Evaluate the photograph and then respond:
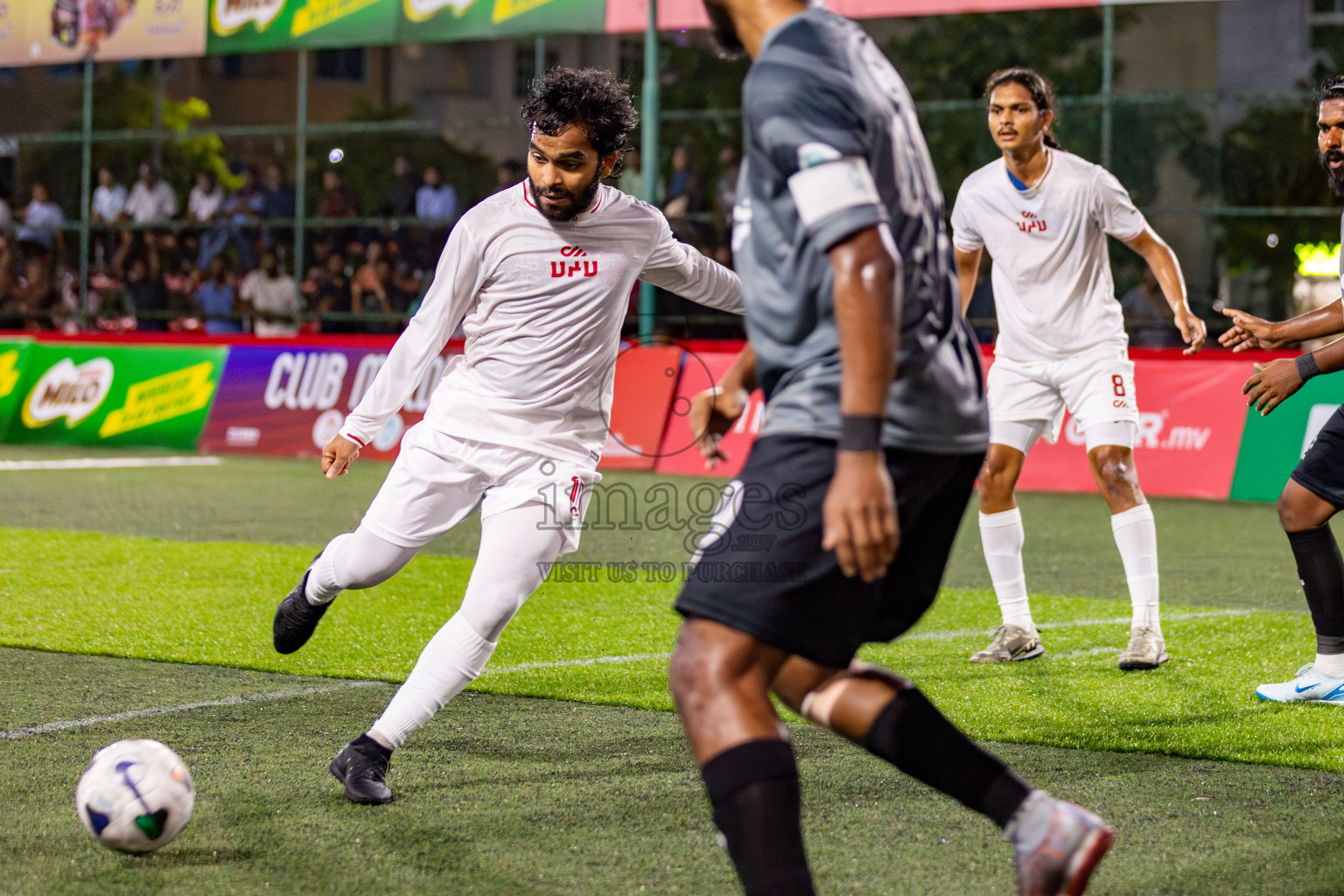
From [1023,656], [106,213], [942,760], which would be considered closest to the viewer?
[942,760]

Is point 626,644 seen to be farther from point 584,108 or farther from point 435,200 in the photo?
point 435,200

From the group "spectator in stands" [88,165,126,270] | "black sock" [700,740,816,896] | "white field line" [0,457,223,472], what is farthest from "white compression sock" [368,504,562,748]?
"spectator in stands" [88,165,126,270]

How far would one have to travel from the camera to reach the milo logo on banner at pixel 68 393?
16.3 m

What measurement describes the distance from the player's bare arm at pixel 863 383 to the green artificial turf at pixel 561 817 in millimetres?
1159

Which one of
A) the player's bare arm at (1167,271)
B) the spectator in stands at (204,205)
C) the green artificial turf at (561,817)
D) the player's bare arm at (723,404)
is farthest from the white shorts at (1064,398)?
the spectator in stands at (204,205)

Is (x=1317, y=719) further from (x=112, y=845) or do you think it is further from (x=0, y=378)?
(x=0, y=378)

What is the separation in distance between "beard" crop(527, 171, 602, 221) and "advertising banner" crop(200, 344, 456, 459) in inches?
418

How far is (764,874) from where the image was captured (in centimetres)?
261

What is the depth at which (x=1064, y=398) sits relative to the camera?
21.3 feet

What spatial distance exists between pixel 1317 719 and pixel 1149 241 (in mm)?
2170

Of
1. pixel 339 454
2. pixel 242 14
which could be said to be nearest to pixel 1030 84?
pixel 339 454

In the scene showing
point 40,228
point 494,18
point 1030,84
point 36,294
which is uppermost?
point 494,18

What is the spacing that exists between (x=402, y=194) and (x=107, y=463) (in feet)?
23.5

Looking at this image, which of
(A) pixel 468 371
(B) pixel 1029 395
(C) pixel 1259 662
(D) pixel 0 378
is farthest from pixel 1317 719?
(D) pixel 0 378
